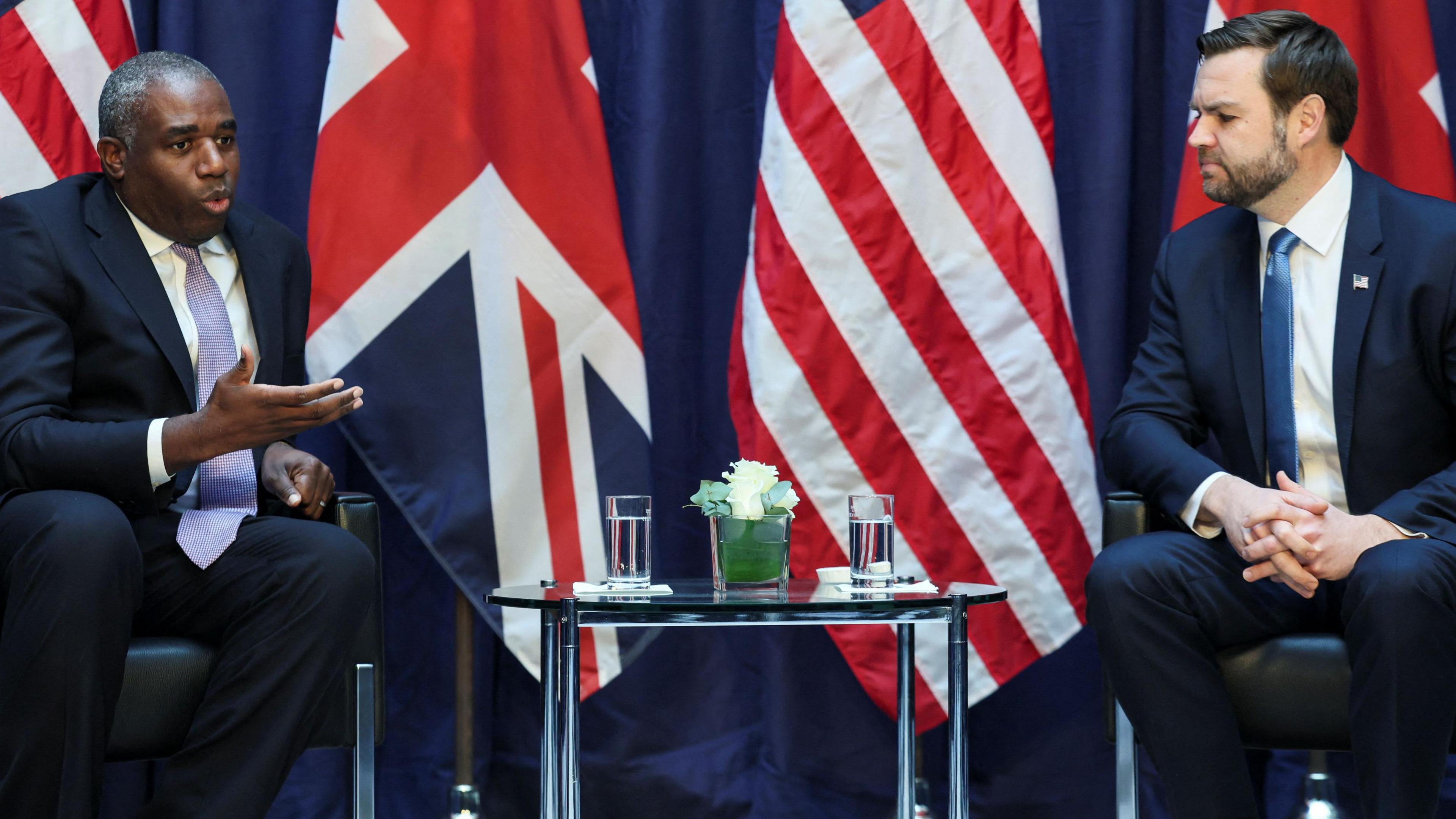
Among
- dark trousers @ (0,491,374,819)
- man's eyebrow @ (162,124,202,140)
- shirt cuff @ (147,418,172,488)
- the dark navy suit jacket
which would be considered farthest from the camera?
man's eyebrow @ (162,124,202,140)

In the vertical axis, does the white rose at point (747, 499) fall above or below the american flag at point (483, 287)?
below

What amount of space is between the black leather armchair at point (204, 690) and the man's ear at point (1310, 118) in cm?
176

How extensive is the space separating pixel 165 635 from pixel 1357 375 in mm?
1992

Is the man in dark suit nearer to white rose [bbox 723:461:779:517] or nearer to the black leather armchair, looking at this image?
the black leather armchair

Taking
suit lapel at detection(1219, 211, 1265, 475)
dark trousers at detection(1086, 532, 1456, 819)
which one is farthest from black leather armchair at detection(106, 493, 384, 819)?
suit lapel at detection(1219, 211, 1265, 475)

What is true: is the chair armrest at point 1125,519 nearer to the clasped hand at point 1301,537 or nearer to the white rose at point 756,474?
the clasped hand at point 1301,537

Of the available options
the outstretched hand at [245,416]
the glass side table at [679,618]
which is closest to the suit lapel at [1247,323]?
the glass side table at [679,618]

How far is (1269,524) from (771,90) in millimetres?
1368

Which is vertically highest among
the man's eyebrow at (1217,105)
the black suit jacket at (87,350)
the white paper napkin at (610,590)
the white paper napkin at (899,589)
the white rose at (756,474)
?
the man's eyebrow at (1217,105)

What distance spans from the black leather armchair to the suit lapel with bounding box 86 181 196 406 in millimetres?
347

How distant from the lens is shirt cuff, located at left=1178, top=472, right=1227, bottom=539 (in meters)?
2.22

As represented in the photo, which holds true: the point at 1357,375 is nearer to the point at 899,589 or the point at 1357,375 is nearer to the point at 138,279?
the point at 899,589

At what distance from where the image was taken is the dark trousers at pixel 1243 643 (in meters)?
1.91

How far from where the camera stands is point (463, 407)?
2.81 meters
